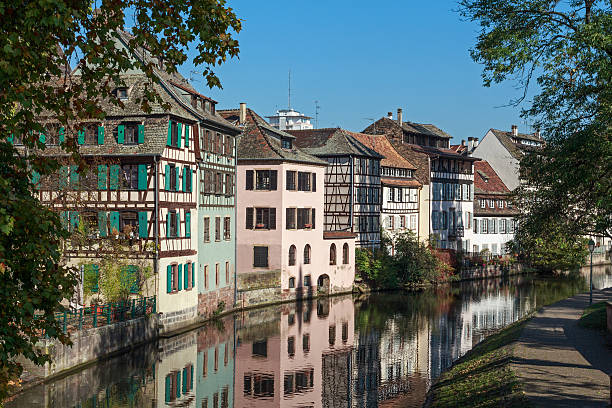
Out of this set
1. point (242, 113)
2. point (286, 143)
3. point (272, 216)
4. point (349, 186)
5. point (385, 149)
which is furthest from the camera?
point (385, 149)

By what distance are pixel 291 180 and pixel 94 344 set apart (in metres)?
23.4

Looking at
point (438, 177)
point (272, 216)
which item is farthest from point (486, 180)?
point (272, 216)

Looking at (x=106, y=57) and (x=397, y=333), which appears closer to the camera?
(x=106, y=57)

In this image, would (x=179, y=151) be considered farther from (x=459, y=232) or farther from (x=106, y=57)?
(x=459, y=232)

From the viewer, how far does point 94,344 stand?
29.5m

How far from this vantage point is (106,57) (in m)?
9.99

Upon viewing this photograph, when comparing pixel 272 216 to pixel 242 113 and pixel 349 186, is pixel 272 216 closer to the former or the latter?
pixel 242 113

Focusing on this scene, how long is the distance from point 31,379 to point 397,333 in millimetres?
19562

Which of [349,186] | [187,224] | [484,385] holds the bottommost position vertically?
[484,385]

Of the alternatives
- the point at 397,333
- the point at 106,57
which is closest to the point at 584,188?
the point at 106,57

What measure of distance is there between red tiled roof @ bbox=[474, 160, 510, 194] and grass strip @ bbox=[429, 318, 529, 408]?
2221 inches

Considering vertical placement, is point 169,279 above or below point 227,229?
below

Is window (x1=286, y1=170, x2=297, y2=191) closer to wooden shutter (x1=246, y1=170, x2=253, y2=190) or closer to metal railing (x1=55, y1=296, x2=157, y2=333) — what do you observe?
wooden shutter (x1=246, y1=170, x2=253, y2=190)

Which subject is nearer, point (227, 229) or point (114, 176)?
point (114, 176)
